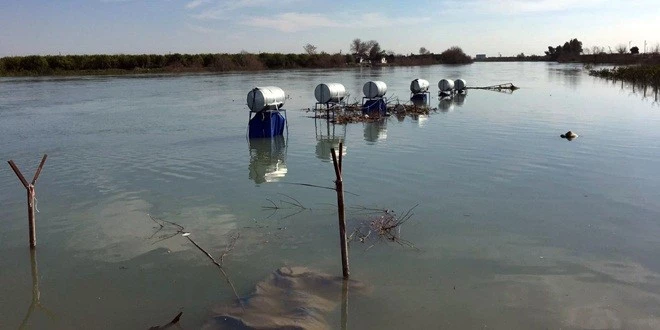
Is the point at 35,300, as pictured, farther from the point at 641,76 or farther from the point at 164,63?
the point at 164,63

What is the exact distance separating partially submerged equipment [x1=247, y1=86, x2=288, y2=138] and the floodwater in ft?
1.68

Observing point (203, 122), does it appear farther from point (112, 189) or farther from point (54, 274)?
point (54, 274)

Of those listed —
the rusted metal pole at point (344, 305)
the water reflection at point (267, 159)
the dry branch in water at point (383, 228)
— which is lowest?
the rusted metal pole at point (344, 305)

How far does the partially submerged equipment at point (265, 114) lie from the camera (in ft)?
50.9

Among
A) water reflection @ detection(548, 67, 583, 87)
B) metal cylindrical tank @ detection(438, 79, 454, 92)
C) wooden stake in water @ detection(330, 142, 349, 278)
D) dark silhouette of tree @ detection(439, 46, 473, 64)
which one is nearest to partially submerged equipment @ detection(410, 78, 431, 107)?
metal cylindrical tank @ detection(438, 79, 454, 92)

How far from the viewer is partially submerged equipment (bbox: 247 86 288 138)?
50.9 feet

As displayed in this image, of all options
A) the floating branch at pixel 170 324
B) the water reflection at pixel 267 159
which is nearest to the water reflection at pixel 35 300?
the floating branch at pixel 170 324

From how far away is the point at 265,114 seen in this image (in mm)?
16125

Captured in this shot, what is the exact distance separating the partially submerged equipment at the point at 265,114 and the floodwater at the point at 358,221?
511 mm

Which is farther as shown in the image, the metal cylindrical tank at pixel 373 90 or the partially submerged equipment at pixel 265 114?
the metal cylindrical tank at pixel 373 90

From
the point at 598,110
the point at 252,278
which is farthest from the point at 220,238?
the point at 598,110

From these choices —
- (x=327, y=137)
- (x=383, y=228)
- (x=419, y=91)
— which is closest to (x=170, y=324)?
(x=383, y=228)

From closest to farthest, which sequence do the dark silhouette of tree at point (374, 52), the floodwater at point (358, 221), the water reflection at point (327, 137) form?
the floodwater at point (358, 221) → the water reflection at point (327, 137) → the dark silhouette of tree at point (374, 52)

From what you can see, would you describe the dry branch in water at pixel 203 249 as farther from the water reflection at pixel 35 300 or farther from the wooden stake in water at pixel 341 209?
the water reflection at pixel 35 300
